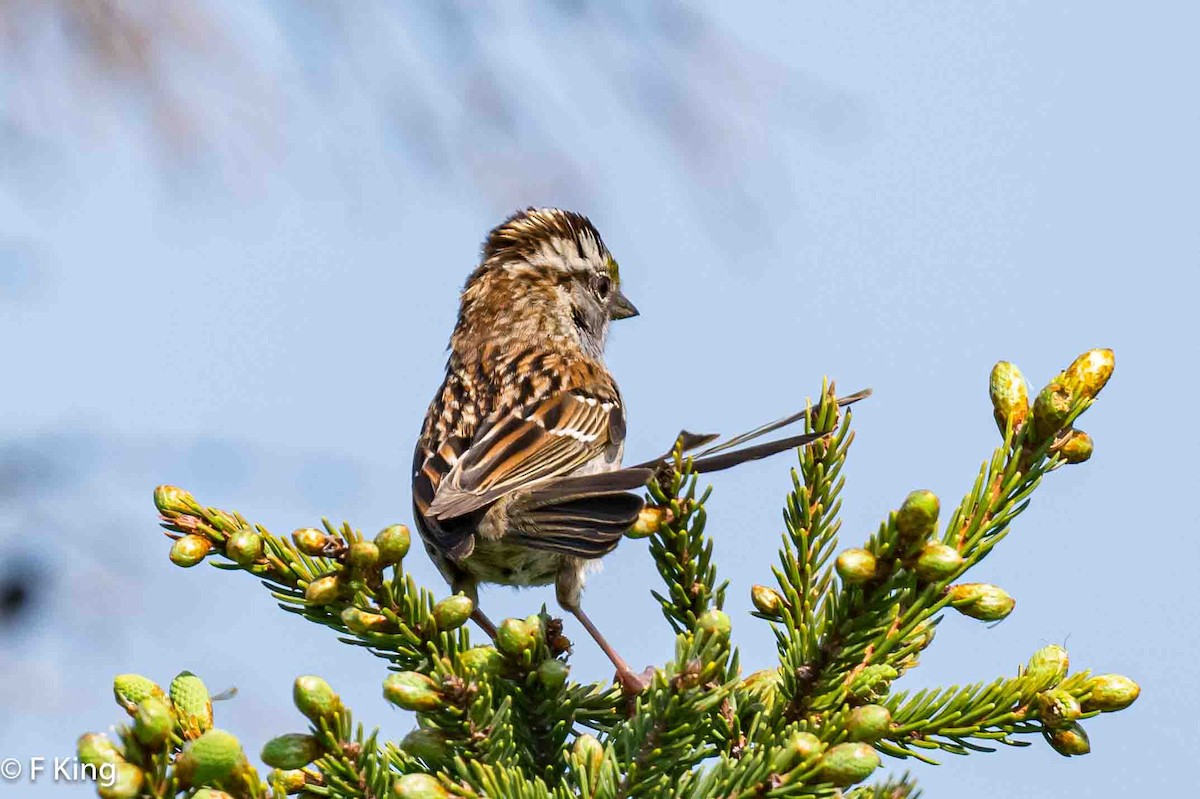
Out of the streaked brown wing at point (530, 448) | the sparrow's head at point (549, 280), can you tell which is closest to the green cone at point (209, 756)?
the streaked brown wing at point (530, 448)

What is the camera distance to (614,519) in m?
2.84

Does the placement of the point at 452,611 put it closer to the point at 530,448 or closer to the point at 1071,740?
the point at 1071,740

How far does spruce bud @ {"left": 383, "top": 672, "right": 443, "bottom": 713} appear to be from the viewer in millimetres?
1955

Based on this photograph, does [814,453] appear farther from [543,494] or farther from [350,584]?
[543,494]

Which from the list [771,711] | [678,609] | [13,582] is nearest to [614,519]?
[678,609]

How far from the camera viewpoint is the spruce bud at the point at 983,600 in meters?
2.12

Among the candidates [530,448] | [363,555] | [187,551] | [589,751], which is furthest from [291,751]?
[530,448]

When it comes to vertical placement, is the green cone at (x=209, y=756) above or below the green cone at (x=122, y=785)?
above

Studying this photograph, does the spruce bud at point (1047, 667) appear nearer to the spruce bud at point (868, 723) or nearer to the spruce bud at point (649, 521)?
the spruce bud at point (868, 723)

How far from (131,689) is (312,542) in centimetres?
41

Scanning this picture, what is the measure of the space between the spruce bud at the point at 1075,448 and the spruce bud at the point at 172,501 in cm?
159

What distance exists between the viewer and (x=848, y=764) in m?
1.77

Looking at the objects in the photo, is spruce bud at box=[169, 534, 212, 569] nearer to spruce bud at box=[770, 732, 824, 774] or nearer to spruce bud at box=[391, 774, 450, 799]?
spruce bud at box=[391, 774, 450, 799]

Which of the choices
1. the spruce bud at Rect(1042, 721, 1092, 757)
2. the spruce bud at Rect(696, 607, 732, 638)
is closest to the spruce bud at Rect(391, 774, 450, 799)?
the spruce bud at Rect(696, 607, 732, 638)
